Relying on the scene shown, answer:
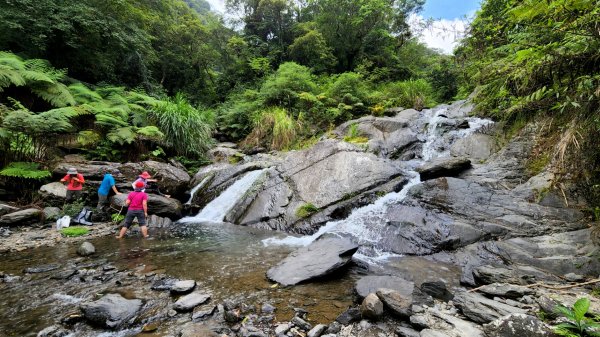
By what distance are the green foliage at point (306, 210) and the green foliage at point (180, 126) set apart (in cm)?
714

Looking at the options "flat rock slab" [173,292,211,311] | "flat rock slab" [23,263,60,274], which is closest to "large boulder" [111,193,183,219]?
"flat rock slab" [23,263,60,274]

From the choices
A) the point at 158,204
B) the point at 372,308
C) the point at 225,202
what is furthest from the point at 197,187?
the point at 372,308

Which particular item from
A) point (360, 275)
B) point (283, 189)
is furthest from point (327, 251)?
point (283, 189)

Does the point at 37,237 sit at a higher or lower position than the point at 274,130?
lower

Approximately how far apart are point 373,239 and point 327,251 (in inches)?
65.0

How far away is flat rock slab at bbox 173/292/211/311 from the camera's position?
3613mm

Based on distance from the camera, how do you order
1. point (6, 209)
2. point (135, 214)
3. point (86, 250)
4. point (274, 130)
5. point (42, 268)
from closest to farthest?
1. point (42, 268)
2. point (86, 250)
3. point (135, 214)
4. point (6, 209)
5. point (274, 130)

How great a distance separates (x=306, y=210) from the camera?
774 centimetres

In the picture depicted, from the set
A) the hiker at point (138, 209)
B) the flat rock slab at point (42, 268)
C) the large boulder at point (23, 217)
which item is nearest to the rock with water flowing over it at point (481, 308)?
the flat rock slab at point (42, 268)

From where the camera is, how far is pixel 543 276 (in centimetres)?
413

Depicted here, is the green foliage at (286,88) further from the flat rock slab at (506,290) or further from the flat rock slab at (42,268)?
the flat rock slab at (506,290)

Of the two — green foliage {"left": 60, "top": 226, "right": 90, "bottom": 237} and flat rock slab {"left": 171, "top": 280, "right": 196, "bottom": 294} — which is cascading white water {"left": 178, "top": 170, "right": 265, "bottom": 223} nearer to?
green foliage {"left": 60, "top": 226, "right": 90, "bottom": 237}

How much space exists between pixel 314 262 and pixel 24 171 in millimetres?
8811

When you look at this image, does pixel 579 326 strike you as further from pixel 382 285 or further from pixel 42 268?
pixel 42 268
